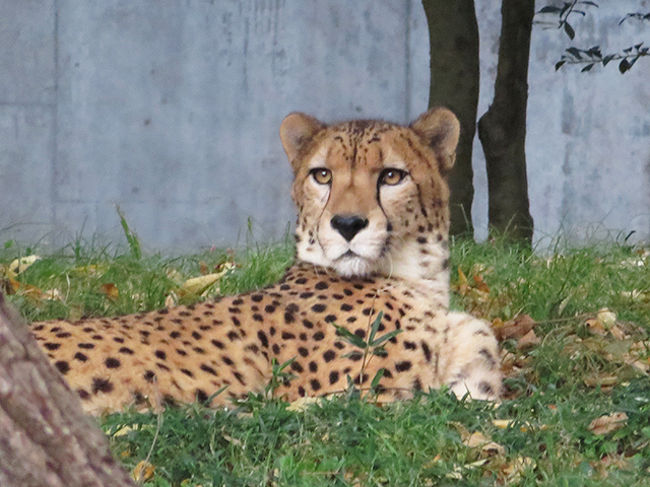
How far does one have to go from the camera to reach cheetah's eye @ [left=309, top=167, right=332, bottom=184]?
336 centimetres

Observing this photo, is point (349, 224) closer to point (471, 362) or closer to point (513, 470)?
point (471, 362)

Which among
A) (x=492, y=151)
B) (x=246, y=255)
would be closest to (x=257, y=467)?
(x=246, y=255)

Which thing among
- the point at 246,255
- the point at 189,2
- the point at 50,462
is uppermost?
the point at 189,2

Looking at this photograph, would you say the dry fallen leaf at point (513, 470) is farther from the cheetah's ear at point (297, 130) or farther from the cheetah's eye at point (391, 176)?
the cheetah's ear at point (297, 130)

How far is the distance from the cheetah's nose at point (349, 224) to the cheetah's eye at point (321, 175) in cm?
21

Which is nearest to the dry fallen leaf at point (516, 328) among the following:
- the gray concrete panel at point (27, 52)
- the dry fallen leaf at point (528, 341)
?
the dry fallen leaf at point (528, 341)

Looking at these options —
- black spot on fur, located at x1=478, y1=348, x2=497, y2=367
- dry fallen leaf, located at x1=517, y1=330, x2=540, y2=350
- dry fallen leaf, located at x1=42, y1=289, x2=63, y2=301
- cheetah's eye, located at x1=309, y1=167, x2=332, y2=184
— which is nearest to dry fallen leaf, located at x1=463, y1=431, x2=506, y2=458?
black spot on fur, located at x1=478, y1=348, x2=497, y2=367

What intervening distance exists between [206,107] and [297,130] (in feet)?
17.0

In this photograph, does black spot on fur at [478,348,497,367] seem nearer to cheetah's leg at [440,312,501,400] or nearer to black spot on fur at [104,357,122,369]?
cheetah's leg at [440,312,501,400]

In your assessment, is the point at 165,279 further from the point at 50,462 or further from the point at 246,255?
the point at 50,462

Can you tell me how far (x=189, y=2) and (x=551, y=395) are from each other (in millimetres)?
6131

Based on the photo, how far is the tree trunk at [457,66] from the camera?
641cm

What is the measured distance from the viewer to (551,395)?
10.4ft

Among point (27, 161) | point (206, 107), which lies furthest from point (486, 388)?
point (27, 161)
